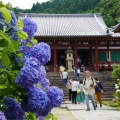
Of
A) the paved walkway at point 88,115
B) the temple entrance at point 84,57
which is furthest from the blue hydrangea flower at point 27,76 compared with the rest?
the temple entrance at point 84,57

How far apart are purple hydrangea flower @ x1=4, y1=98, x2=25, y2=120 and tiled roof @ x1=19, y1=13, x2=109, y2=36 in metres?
22.8

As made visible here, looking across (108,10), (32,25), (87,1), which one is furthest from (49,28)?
(87,1)

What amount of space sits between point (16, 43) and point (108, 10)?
57.0 meters

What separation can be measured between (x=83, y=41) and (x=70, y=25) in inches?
158

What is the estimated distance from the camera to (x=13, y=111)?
5.10 feet

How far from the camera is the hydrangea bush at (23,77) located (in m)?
1.41

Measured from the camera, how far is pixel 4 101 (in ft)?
5.14

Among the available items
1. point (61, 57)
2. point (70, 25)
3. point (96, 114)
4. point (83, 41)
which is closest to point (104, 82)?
point (83, 41)

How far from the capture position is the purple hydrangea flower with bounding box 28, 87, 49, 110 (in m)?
1.45

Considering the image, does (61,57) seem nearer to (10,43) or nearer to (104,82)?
(104,82)

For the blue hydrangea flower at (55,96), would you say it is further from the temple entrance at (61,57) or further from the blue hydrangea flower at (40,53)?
the temple entrance at (61,57)

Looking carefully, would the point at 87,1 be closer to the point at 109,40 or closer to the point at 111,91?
the point at 109,40

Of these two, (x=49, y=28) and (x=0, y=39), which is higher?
(x=49, y=28)

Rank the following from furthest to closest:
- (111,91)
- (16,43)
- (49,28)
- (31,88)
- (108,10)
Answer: (108,10) < (49,28) < (111,91) < (31,88) < (16,43)
